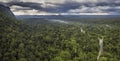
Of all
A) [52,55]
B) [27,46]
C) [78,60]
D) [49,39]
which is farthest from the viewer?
[49,39]

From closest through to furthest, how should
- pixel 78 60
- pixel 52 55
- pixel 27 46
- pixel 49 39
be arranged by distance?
pixel 78 60, pixel 52 55, pixel 27 46, pixel 49 39

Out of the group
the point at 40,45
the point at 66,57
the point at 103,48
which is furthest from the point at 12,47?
the point at 103,48

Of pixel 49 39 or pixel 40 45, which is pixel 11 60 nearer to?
pixel 40 45

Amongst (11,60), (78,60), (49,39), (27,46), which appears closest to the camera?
(11,60)

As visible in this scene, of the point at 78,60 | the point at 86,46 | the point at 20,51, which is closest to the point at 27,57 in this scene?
A: the point at 20,51

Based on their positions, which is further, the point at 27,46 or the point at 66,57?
the point at 27,46

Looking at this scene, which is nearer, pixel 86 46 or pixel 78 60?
pixel 78 60

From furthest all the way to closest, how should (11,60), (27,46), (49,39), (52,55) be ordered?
(49,39)
(27,46)
(52,55)
(11,60)

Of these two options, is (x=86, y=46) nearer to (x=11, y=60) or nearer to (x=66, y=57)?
(x=66, y=57)
